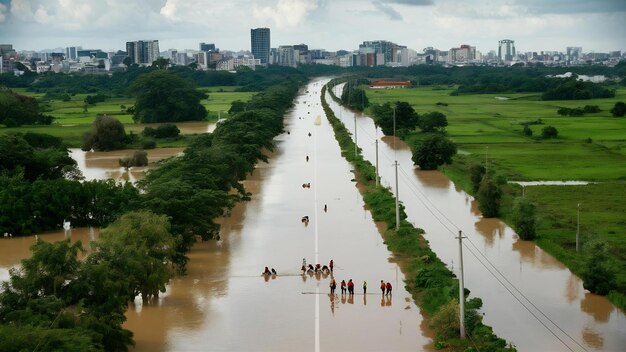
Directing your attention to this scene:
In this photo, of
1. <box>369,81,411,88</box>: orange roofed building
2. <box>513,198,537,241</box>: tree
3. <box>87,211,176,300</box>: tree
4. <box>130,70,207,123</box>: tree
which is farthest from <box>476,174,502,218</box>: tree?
<box>369,81,411,88</box>: orange roofed building

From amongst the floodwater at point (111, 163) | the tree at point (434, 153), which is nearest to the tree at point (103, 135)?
the floodwater at point (111, 163)

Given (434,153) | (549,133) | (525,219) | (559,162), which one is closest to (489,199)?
(525,219)

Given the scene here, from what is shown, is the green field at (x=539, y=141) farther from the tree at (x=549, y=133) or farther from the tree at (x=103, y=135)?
the tree at (x=103, y=135)

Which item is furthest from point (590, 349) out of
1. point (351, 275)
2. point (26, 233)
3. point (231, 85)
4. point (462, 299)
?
point (231, 85)

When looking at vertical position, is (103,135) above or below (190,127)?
above

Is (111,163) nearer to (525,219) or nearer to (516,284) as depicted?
(525,219)

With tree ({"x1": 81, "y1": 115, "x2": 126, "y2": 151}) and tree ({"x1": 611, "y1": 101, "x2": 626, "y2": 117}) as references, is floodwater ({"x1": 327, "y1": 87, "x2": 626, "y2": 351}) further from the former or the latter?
tree ({"x1": 611, "y1": 101, "x2": 626, "y2": 117})

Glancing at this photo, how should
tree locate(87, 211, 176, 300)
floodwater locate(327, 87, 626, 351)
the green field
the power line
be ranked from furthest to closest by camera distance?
the green field
the power line
floodwater locate(327, 87, 626, 351)
tree locate(87, 211, 176, 300)
